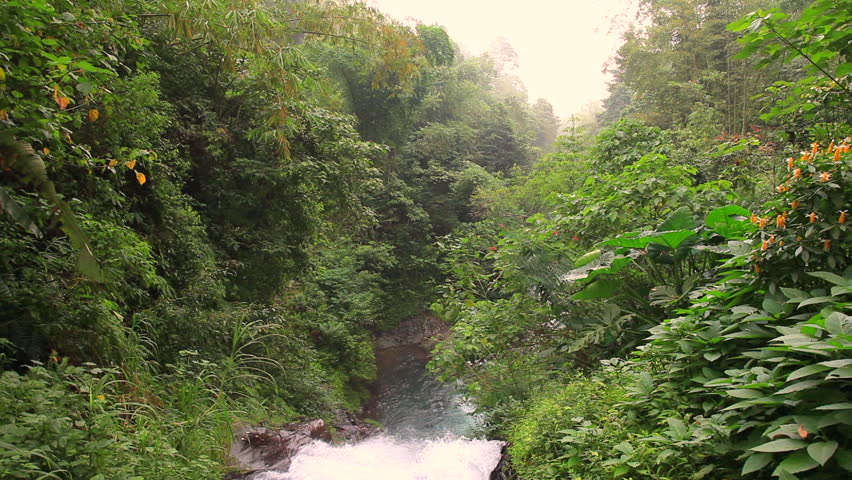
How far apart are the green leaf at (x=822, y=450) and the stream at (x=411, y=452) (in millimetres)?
3135

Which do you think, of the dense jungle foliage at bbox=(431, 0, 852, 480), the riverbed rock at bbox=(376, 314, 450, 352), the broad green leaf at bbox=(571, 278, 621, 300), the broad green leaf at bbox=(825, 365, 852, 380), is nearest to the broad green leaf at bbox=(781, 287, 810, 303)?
the dense jungle foliage at bbox=(431, 0, 852, 480)

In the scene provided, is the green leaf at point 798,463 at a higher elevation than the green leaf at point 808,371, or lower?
lower

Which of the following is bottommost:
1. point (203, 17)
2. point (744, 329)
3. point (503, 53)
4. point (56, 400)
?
point (744, 329)

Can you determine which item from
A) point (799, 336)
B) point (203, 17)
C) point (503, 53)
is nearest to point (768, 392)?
point (799, 336)

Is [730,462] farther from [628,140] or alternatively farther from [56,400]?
[628,140]

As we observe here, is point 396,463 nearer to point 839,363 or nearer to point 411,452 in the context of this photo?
point 411,452

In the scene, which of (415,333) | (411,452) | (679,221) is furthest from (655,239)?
(415,333)

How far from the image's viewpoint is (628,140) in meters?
6.73

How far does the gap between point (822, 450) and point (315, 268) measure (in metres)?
7.63

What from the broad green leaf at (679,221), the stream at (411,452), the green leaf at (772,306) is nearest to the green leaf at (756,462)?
the green leaf at (772,306)

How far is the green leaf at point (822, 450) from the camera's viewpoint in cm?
136

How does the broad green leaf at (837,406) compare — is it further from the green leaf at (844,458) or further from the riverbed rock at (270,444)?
the riverbed rock at (270,444)

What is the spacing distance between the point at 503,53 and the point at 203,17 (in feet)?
159

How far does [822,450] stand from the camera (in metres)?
1.40
